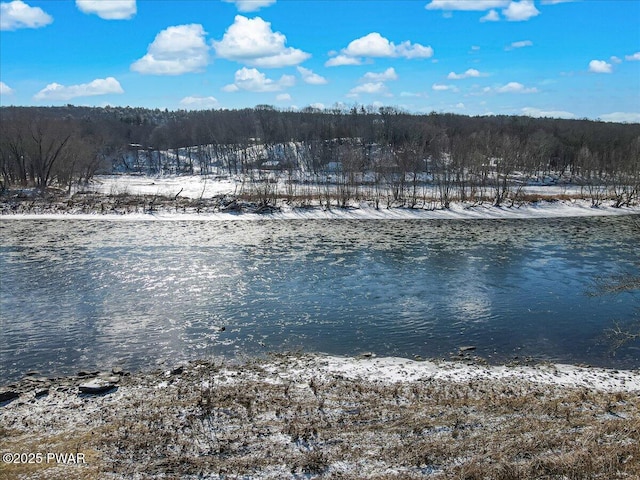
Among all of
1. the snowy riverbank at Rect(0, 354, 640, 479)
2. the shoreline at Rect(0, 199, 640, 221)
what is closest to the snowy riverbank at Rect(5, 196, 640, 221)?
the shoreline at Rect(0, 199, 640, 221)

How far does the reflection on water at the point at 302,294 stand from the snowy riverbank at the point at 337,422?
197 centimetres

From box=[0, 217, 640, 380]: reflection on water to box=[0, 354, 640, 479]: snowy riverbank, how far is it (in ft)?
6.48

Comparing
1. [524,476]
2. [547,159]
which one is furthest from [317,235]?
[547,159]

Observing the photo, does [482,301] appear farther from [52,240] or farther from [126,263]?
[52,240]

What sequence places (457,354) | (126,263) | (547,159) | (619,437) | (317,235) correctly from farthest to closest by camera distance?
(547,159) < (317,235) < (126,263) < (457,354) < (619,437)

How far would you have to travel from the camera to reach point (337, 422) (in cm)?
1069

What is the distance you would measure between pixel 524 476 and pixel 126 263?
24.2 m

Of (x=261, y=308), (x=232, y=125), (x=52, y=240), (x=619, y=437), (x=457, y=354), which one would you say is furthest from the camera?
(x=232, y=125)

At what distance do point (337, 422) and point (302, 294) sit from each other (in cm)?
1140

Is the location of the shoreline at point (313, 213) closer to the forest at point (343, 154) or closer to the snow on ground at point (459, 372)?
the forest at point (343, 154)

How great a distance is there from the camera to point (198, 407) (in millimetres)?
11352

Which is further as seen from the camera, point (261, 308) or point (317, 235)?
point (317, 235)

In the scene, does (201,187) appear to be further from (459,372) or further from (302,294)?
(459,372)

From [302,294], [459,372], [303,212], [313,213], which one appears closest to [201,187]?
[303,212]
